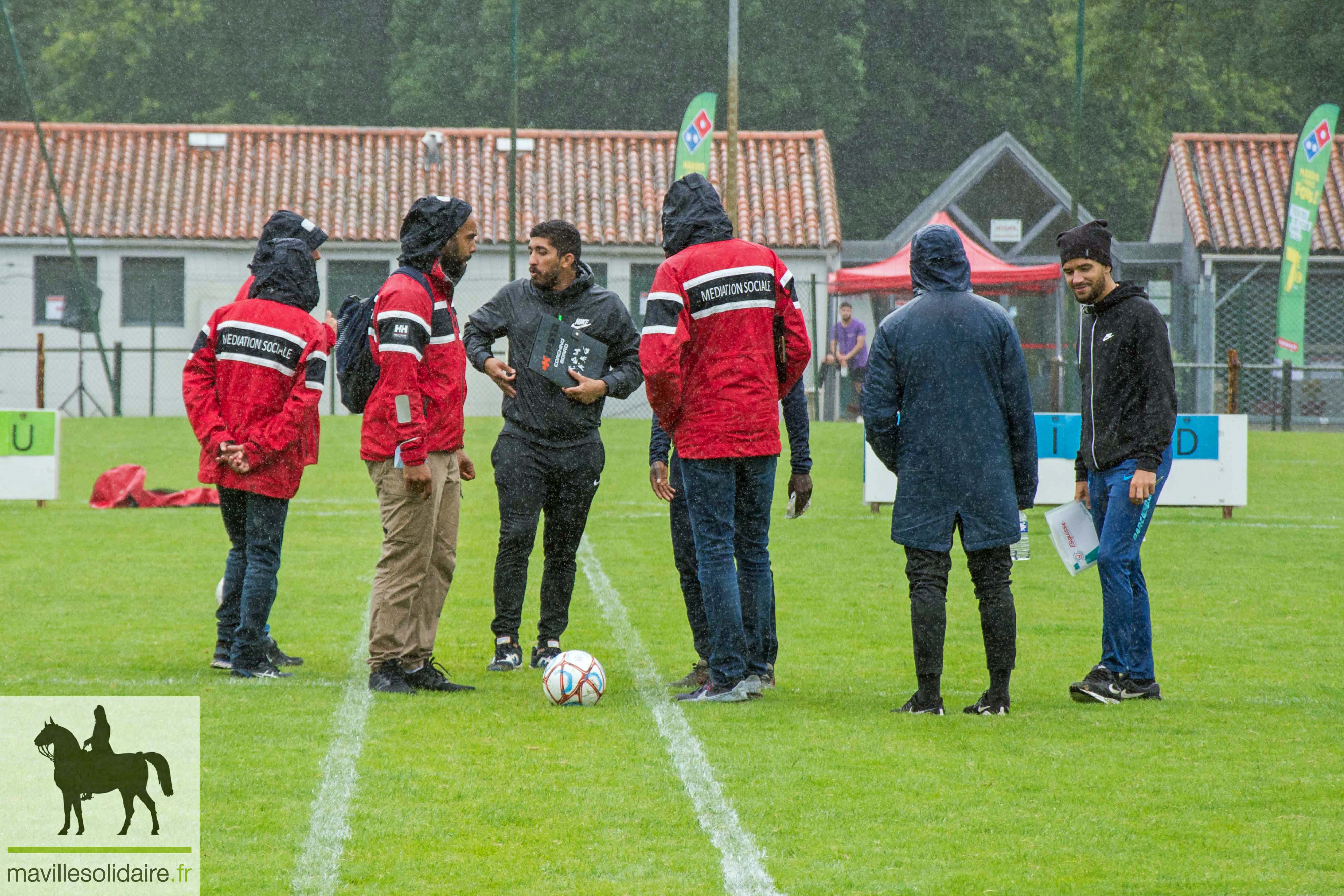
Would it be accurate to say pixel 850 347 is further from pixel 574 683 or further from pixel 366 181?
pixel 574 683

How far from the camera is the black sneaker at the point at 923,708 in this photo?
21.9 feet

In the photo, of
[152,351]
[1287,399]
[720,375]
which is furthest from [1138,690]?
[152,351]

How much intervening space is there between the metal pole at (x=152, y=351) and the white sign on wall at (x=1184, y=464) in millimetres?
16878

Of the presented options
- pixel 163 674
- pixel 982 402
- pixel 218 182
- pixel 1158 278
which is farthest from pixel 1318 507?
pixel 218 182

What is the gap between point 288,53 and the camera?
45.3 meters

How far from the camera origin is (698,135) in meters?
25.5

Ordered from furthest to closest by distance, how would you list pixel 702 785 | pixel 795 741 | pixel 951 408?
pixel 951 408
pixel 795 741
pixel 702 785

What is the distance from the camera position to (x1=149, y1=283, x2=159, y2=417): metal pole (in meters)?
28.5

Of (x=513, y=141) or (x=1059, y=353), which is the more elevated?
(x=513, y=141)

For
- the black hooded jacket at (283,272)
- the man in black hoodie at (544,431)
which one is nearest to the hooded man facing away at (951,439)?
the man in black hoodie at (544,431)

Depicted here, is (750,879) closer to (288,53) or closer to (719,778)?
(719,778)

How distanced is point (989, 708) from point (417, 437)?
2.56 m

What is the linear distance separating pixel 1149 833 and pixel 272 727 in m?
3.25

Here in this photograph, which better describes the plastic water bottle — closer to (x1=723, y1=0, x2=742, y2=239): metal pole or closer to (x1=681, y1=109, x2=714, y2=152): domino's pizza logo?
(x1=723, y1=0, x2=742, y2=239): metal pole
